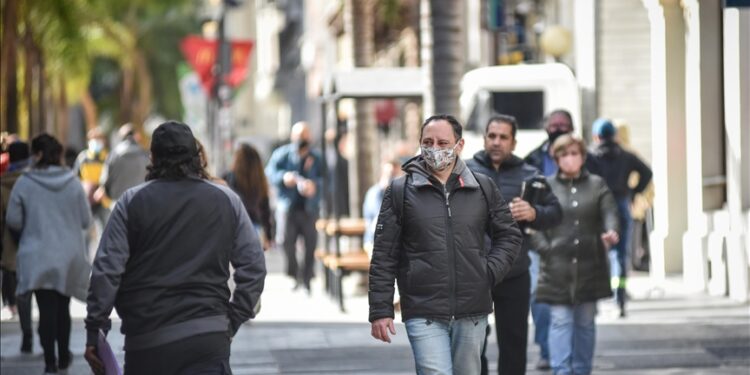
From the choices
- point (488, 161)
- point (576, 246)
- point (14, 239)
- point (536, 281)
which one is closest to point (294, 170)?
point (14, 239)

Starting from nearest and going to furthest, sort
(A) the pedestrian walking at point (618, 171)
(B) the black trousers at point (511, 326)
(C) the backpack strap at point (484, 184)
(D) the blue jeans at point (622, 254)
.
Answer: (C) the backpack strap at point (484, 184), (B) the black trousers at point (511, 326), (D) the blue jeans at point (622, 254), (A) the pedestrian walking at point (618, 171)

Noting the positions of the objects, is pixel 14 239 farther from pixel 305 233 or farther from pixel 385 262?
pixel 305 233

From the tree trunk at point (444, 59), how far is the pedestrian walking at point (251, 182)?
8.40 ft

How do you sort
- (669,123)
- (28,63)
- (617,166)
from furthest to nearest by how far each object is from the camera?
(28,63) < (669,123) < (617,166)

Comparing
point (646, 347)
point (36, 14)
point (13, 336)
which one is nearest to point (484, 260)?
point (646, 347)

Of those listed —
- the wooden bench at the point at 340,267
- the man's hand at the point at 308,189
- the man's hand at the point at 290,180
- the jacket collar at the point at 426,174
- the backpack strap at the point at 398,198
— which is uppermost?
the jacket collar at the point at 426,174

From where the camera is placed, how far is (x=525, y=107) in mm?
21828

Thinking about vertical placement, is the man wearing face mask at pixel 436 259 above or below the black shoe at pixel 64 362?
above

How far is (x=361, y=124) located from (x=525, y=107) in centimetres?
288

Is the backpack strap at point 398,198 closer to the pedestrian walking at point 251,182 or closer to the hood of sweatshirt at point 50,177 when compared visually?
the hood of sweatshirt at point 50,177

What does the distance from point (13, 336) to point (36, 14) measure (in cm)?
1796

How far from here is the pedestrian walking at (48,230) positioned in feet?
40.3

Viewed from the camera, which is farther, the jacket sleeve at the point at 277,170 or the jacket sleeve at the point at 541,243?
the jacket sleeve at the point at 277,170

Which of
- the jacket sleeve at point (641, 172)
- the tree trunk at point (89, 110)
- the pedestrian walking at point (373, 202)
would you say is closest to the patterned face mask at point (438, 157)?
the jacket sleeve at point (641, 172)
